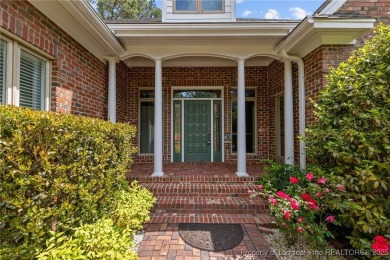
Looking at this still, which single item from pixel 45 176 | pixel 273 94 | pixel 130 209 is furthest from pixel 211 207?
pixel 273 94

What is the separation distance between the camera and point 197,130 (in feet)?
22.3

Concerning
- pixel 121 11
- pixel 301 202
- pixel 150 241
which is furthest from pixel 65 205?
pixel 121 11

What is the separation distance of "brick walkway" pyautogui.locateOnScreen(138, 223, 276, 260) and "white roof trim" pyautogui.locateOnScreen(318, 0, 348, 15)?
13.9 feet

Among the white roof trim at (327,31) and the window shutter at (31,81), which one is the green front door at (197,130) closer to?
the white roof trim at (327,31)

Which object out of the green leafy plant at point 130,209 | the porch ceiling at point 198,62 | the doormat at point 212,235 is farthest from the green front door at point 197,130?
the doormat at point 212,235

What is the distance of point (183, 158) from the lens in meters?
6.73

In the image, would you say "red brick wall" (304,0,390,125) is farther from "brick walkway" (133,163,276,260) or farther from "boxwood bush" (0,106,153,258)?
"boxwood bush" (0,106,153,258)

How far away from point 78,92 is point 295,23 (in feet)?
14.3

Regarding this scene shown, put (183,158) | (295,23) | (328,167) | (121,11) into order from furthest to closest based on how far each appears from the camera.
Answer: (121,11) → (183,158) → (295,23) → (328,167)

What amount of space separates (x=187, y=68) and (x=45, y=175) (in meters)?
5.46

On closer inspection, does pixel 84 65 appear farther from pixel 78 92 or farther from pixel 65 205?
pixel 65 205

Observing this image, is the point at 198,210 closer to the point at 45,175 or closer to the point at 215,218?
the point at 215,218

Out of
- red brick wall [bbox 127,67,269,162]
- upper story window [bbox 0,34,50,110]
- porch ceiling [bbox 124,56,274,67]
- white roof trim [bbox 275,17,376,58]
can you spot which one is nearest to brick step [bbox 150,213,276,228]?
upper story window [bbox 0,34,50,110]

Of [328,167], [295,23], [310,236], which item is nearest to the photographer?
[310,236]
